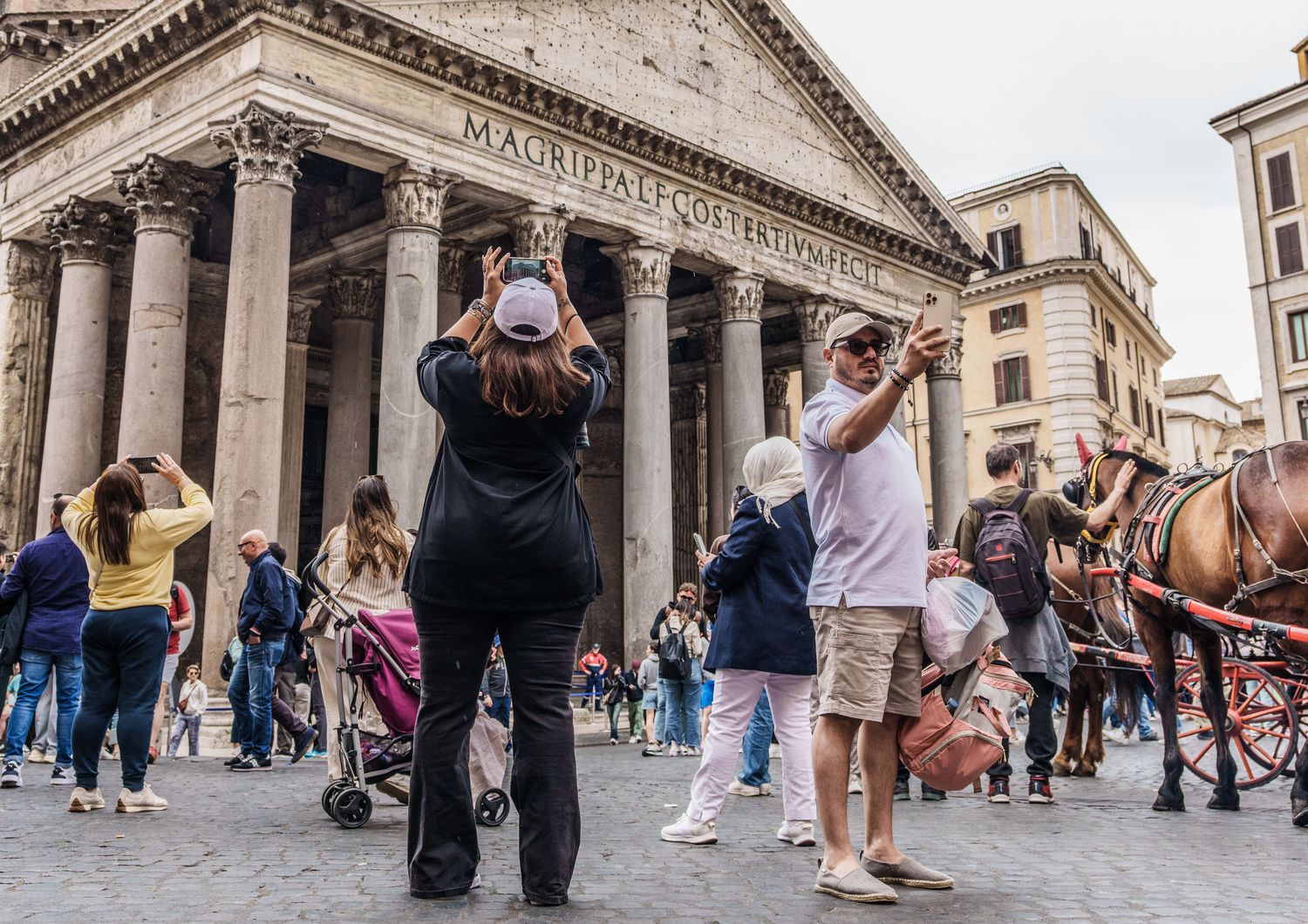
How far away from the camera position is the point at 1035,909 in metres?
3.75

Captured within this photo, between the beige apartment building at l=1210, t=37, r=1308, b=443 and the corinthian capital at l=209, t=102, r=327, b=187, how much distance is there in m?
27.4

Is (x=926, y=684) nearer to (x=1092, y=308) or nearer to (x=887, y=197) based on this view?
(x=887, y=197)

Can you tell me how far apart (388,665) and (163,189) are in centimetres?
1213

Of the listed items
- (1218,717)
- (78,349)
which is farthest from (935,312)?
(78,349)

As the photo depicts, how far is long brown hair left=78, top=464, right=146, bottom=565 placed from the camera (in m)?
6.29

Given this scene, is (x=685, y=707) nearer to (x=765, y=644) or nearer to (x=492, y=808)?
(x=492, y=808)

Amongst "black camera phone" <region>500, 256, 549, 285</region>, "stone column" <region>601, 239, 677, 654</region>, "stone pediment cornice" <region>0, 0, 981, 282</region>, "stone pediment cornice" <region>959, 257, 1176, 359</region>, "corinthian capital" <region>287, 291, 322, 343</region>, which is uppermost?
"stone pediment cornice" <region>959, 257, 1176, 359</region>

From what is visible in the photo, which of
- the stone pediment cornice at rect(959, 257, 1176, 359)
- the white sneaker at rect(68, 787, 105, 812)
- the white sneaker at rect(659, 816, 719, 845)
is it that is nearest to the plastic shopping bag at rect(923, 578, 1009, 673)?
the white sneaker at rect(659, 816, 719, 845)

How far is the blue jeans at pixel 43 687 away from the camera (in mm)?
8094

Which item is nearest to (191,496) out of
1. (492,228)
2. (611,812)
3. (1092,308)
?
(611,812)

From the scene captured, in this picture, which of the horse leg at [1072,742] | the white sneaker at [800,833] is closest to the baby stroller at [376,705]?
the white sneaker at [800,833]

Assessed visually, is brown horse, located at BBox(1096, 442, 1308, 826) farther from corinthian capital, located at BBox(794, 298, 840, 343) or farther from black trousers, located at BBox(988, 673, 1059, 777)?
corinthian capital, located at BBox(794, 298, 840, 343)

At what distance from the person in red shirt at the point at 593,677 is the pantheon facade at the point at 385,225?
2.33 feet

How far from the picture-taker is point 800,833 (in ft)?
17.3
